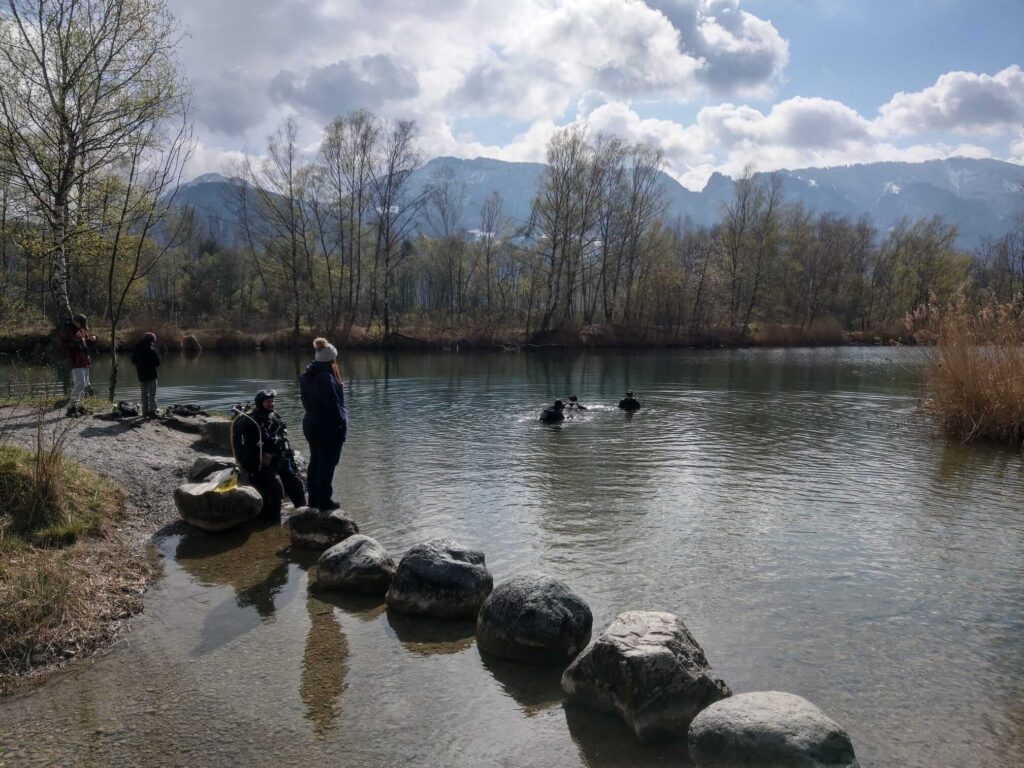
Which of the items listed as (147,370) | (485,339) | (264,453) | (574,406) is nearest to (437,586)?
(264,453)

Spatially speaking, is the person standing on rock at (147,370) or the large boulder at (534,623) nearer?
the large boulder at (534,623)

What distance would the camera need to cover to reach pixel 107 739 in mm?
Answer: 4684

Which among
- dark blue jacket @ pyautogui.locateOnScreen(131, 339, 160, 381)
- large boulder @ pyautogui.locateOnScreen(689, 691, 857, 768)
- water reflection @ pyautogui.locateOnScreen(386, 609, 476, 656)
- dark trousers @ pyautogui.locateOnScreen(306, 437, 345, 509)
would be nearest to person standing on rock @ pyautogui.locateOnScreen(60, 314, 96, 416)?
dark blue jacket @ pyautogui.locateOnScreen(131, 339, 160, 381)

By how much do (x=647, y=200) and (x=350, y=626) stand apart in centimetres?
6352

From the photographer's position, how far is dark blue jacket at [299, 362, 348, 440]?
8.94 metres

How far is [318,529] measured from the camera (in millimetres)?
8930

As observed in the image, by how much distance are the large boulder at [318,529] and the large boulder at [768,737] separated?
223 inches

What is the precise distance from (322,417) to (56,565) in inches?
136

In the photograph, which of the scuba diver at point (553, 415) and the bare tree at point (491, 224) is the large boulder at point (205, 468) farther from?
the bare tree at point (491, 224)

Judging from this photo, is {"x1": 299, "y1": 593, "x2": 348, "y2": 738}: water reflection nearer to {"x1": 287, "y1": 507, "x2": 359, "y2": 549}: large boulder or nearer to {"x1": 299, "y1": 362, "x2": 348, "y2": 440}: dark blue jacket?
{"x1": 287, "y1": 507, "x2": 359, "y2": 549}: large boulder

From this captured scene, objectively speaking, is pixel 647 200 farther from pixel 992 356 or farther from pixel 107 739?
pixel 107 739

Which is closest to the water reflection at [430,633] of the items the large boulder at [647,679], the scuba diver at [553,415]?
the large boulder at [647,679]

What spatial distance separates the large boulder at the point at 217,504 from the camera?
9297 mm

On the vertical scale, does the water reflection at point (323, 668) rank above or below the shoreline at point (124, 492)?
below
